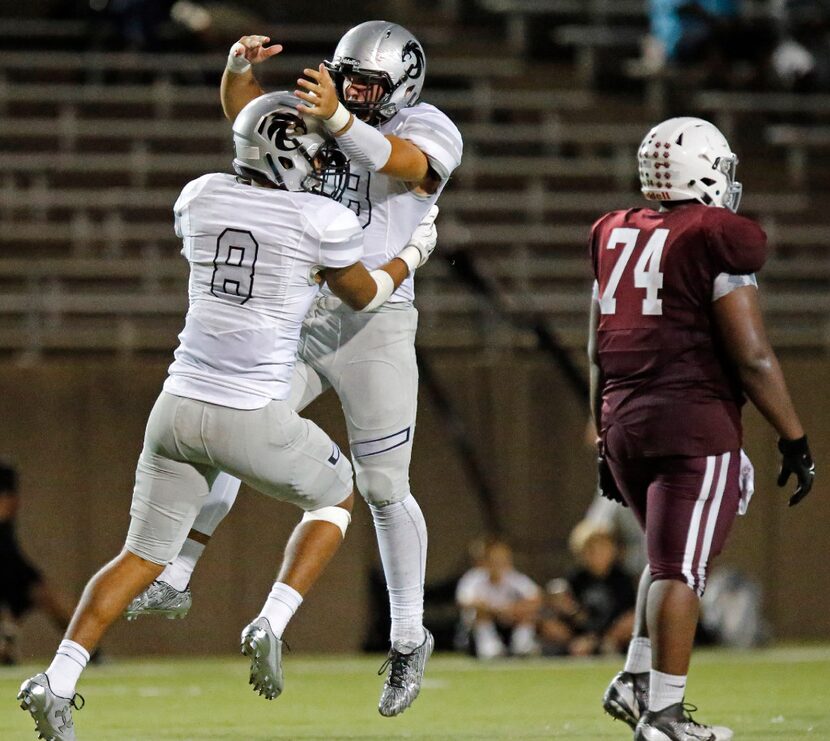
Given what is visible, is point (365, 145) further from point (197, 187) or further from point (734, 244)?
point (734, 244)

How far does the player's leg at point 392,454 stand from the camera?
5699 mm

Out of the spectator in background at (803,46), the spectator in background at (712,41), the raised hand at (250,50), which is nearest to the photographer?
the raised hand at (250,50)

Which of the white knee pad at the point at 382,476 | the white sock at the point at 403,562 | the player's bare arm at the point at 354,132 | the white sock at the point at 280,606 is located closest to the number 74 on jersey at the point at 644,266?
the player's bare arm at the point at 354,132

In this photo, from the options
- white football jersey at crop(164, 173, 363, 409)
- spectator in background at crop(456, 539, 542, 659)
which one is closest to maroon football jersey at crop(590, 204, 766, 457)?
white football jersey at crop(164, 173, 363, 409)

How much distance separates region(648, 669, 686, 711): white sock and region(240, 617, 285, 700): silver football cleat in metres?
1.10

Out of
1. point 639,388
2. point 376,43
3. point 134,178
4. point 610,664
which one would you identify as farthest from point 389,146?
point 134,178

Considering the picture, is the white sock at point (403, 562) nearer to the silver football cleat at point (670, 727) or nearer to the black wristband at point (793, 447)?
the silver football cleat at point (670, 727)

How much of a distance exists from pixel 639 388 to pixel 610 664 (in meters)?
4.54

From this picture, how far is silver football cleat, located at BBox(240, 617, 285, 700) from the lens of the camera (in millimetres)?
5199

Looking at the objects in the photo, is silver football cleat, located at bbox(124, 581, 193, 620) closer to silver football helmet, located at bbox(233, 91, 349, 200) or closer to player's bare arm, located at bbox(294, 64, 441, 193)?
silver football helmet, located at bbox(233, 91, 349, 200)

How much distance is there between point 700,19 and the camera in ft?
47.6

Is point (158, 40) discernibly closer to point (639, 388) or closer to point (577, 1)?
point (577, 1)

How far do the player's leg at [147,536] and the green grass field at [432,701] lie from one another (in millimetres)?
813

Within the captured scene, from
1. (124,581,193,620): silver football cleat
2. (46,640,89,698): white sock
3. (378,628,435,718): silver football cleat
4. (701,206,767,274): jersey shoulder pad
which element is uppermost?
(701,206,767,274): jersey shoulder pad
